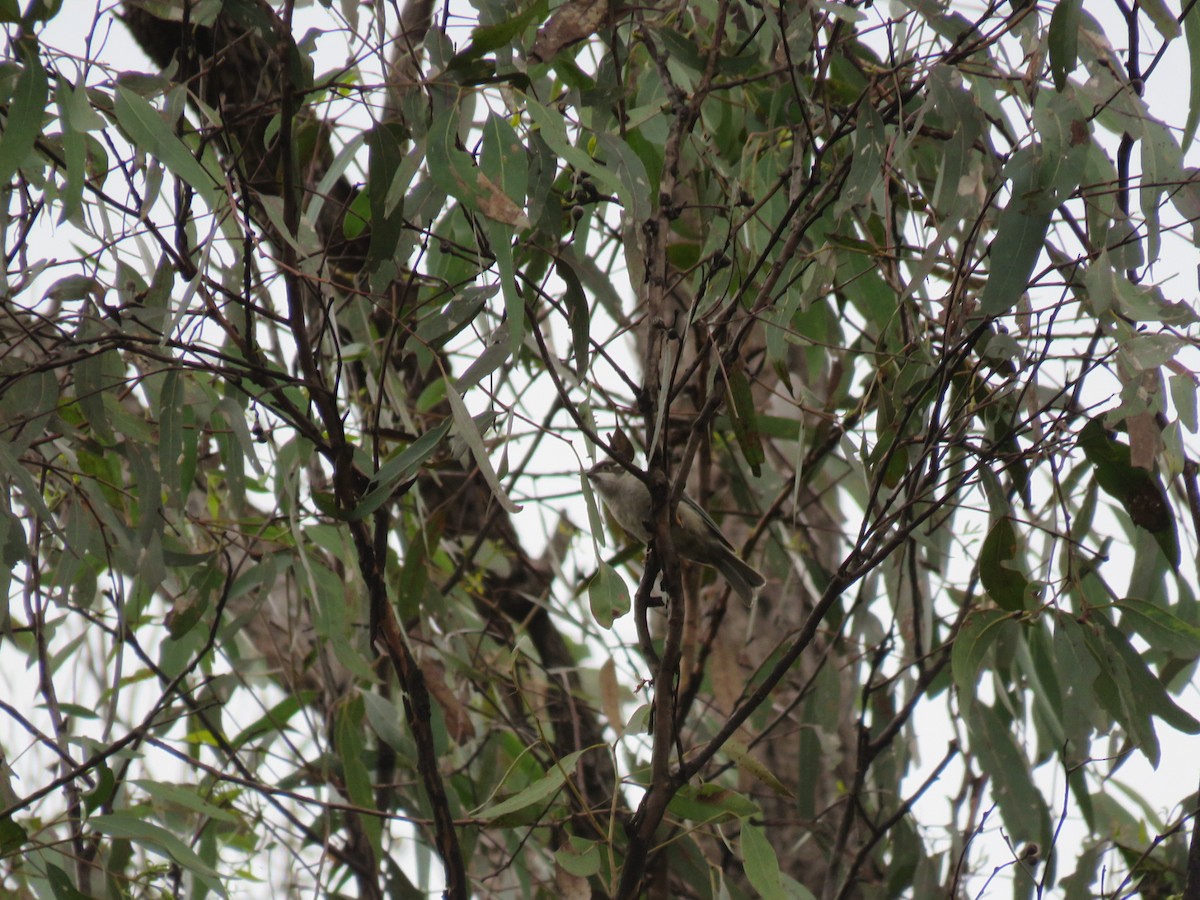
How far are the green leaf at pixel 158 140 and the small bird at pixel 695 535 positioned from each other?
1.51 m

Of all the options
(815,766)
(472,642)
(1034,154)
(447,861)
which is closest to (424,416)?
(472,642)

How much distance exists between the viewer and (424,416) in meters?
3.87

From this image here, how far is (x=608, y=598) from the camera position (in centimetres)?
230

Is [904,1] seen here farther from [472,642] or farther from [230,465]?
[472,642]

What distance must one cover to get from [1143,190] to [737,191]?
725 millimetres

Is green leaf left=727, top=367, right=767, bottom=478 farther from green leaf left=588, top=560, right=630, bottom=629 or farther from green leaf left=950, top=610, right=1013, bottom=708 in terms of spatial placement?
green leaf left=950, top=610, right=1013, bottom=708

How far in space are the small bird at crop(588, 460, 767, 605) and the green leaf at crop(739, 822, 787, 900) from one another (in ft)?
3.37

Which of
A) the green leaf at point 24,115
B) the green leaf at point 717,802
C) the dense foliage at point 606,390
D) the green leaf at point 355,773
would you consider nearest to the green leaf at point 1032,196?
the dense foliage at point 606,390

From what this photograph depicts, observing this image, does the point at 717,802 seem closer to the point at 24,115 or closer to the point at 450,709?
the point at 450,709

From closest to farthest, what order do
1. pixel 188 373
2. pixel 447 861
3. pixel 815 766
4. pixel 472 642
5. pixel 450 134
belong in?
pixel 450 134 < pixel 447 861 < pixel 188 373 < pixel 815 766 < pixel 472 642

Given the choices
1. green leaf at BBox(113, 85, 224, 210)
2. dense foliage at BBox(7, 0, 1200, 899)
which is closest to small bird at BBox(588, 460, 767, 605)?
dense foliage at BBox(7, 0, 1200, 899)

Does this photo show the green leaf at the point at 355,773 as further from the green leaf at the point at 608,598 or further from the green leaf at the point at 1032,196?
the green leaf at the point at 1032,196

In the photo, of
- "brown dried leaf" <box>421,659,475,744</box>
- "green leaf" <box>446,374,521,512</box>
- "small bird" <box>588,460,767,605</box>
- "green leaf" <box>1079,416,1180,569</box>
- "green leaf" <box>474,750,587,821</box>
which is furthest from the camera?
"small bird" <box>588,460,767,605</box>

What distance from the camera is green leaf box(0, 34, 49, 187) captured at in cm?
205
